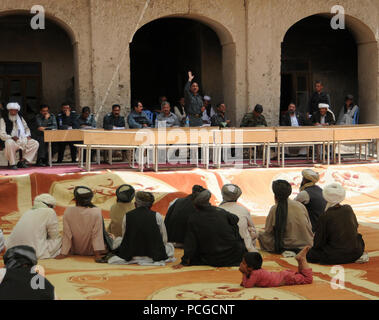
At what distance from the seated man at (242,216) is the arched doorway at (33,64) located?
9.07 m

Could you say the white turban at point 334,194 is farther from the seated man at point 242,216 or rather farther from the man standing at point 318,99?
the man standing at point 318,99

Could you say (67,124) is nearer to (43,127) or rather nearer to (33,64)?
(43,127)

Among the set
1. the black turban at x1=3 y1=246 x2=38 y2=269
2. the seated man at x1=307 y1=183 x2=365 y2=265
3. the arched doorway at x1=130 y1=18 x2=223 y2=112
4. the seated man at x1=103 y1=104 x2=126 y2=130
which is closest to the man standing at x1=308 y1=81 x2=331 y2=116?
the arched doorway at x1=130 y1=18 x2=223 y2=112

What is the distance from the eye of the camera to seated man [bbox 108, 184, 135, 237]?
278 inches

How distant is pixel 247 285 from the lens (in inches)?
207

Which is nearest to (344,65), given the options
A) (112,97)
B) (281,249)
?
(112,97)

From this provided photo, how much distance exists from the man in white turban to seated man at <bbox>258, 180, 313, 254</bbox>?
6.27 metres

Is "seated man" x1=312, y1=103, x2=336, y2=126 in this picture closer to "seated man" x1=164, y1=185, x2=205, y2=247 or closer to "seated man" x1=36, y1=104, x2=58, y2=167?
"seated man" x1=36, y1=104, x2=58, y2=167

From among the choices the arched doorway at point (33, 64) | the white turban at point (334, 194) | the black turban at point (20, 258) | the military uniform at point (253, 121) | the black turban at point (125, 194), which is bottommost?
the black turban at point (20, 258)

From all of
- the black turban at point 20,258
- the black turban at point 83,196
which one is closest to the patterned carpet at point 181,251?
the black turban at point 83,196

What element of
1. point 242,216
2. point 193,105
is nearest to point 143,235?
point 242,216

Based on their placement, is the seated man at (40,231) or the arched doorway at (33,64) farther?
the arched doorway at (33,64)

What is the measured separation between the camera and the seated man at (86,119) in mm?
12562

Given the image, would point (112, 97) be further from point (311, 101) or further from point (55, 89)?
point (311, 101)
